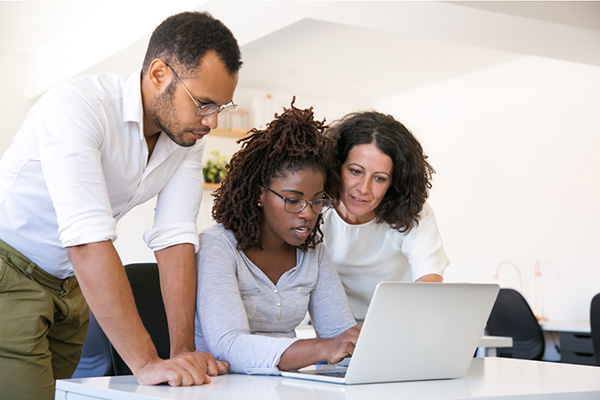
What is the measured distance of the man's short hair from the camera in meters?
1.36

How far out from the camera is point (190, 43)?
1369mm

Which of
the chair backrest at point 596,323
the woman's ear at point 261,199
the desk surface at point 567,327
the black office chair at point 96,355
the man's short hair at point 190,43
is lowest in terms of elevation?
the desk surface at point 567,327

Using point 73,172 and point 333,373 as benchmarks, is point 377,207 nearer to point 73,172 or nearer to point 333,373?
point 333,373

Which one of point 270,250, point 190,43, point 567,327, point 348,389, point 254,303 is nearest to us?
point 348,389

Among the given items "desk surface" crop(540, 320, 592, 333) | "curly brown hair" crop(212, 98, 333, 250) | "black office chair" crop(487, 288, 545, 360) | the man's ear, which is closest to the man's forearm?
"curly brown hair" crop(212, 98, 333, 250)

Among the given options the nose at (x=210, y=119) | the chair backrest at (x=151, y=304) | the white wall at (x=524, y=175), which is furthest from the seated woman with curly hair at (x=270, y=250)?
the white wall at (x=524, y=175)

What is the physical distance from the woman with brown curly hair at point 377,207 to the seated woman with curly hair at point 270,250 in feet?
0.79

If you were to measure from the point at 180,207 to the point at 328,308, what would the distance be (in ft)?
1.40

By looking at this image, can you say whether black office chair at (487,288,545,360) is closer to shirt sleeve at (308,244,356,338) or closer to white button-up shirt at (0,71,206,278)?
shirt sleeve at (308,244,356,338)

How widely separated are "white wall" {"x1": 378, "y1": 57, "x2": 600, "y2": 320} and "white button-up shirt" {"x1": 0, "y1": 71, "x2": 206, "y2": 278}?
4010 mm

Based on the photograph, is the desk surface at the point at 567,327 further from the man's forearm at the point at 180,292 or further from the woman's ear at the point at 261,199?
the man's forearm at the point at 180,292

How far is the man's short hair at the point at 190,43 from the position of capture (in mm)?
1361

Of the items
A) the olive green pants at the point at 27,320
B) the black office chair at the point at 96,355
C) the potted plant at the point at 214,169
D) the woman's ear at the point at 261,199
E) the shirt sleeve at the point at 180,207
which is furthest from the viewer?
the potted plant at the point at 214,169

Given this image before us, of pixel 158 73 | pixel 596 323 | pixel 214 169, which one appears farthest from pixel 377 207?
pixel 214 169
